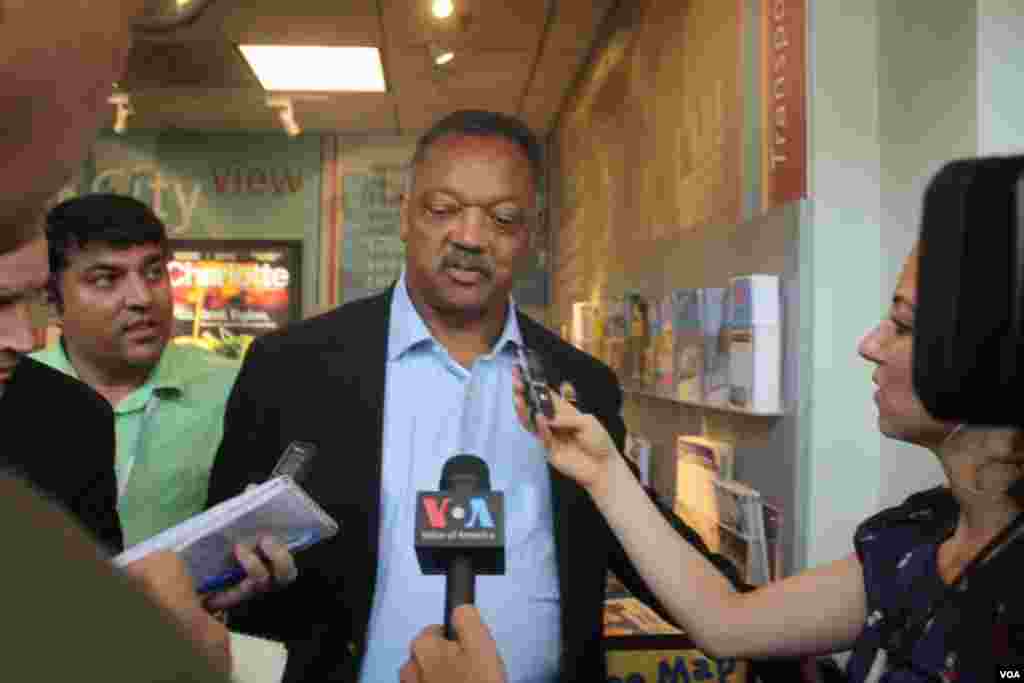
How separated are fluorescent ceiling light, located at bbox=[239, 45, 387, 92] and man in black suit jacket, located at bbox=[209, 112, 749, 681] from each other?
12.4ft

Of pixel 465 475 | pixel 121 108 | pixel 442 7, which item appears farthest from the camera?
pixel 121 108

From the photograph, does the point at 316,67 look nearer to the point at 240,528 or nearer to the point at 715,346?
the point at 715,346

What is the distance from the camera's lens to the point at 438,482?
1804mm

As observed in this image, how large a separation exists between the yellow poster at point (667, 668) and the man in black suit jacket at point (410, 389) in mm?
293

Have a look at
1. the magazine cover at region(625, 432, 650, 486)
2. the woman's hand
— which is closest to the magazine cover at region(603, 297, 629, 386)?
the magazine cover at region(625, 432, 650, 486)

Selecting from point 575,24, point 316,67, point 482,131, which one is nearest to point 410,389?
point 482,131

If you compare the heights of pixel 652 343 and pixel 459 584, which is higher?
pixel 652 343

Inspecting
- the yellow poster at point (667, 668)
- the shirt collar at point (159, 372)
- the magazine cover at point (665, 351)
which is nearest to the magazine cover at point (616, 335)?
the magazine cover at point (665, 351)

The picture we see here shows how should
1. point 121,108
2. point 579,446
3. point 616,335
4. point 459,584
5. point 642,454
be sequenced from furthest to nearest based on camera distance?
point 121,108, point 616,335, point 642,454, point 579,446, point 459,584

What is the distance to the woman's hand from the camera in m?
1.56

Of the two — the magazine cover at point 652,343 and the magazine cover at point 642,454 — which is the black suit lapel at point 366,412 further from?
the magazine cover at point 642,454

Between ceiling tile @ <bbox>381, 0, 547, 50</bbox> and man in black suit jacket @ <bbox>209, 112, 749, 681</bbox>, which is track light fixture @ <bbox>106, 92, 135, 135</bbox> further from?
man in black suit jacket @ <bbox>209, 112, 749, 681</bbox>

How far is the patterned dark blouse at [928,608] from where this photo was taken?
3.72 ft

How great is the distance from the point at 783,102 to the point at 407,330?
43.5 inches
